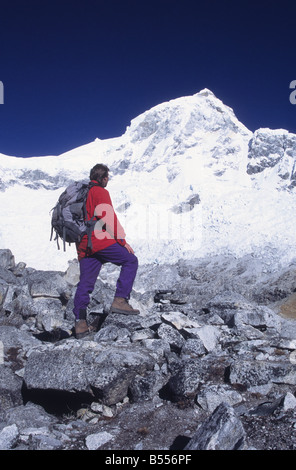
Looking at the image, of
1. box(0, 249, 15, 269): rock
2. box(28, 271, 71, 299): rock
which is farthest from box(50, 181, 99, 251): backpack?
box(0, 249, 15, 269): rock

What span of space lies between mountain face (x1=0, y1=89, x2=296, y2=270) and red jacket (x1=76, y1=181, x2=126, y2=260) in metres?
27.0

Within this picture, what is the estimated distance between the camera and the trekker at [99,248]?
16.2 ft

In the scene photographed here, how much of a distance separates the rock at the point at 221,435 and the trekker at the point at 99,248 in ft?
9.14

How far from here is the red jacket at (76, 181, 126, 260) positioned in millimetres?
4926

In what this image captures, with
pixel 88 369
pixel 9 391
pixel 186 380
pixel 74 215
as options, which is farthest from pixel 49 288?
pixel 186 380

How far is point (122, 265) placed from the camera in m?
5.27

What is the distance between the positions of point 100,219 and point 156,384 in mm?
2228

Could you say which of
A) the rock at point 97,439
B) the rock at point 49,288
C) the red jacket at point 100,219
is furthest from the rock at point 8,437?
the rock at point 49,288

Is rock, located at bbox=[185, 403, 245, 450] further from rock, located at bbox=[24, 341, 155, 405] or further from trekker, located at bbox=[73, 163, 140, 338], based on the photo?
trekker, located at bbox=[73, 163, 140, 338]

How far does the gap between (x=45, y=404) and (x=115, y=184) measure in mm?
56492

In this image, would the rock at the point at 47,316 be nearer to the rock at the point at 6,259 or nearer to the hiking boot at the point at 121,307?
the hiking boot at the point at 121,307

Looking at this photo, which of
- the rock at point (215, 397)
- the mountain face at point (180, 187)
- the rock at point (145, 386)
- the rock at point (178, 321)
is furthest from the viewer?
the mountain face at point (180, 187)

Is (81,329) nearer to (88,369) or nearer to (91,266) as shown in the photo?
(91,266)
